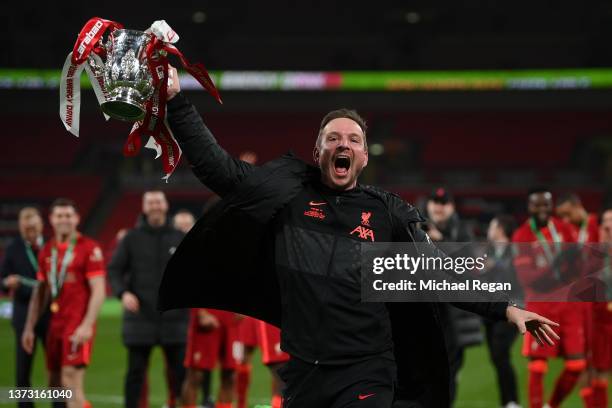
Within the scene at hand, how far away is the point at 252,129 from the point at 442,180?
266 inches

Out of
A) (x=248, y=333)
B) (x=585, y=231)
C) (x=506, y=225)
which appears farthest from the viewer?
(x=506, y=225)

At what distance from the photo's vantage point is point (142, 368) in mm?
8219

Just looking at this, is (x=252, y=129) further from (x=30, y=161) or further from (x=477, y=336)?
(x=477, y=336)

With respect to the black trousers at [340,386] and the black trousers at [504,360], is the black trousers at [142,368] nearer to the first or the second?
the black trousers at [504,360]

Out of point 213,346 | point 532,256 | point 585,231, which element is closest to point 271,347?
point 213,346

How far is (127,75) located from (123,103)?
0.11m

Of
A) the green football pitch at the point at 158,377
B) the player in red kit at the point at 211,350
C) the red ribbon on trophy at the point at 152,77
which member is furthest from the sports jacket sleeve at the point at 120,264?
the red ribbon on trophy at the point at 152,77

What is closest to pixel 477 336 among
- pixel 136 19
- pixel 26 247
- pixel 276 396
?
pixel 276 396

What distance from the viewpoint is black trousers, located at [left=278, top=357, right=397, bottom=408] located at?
3.80 meters

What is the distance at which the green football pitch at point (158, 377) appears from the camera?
10172 mm

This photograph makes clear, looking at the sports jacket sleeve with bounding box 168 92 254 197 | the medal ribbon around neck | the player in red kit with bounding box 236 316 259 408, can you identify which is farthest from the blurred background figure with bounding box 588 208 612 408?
the sports jacket sleeve with bounding box 168 92 254 197

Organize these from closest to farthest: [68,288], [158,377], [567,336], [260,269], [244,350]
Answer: [260,269]
[68,288]
[567,336]
[244,350]
[158,377]

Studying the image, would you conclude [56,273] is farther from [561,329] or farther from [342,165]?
[342,165]

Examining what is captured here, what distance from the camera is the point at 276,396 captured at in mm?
7918
